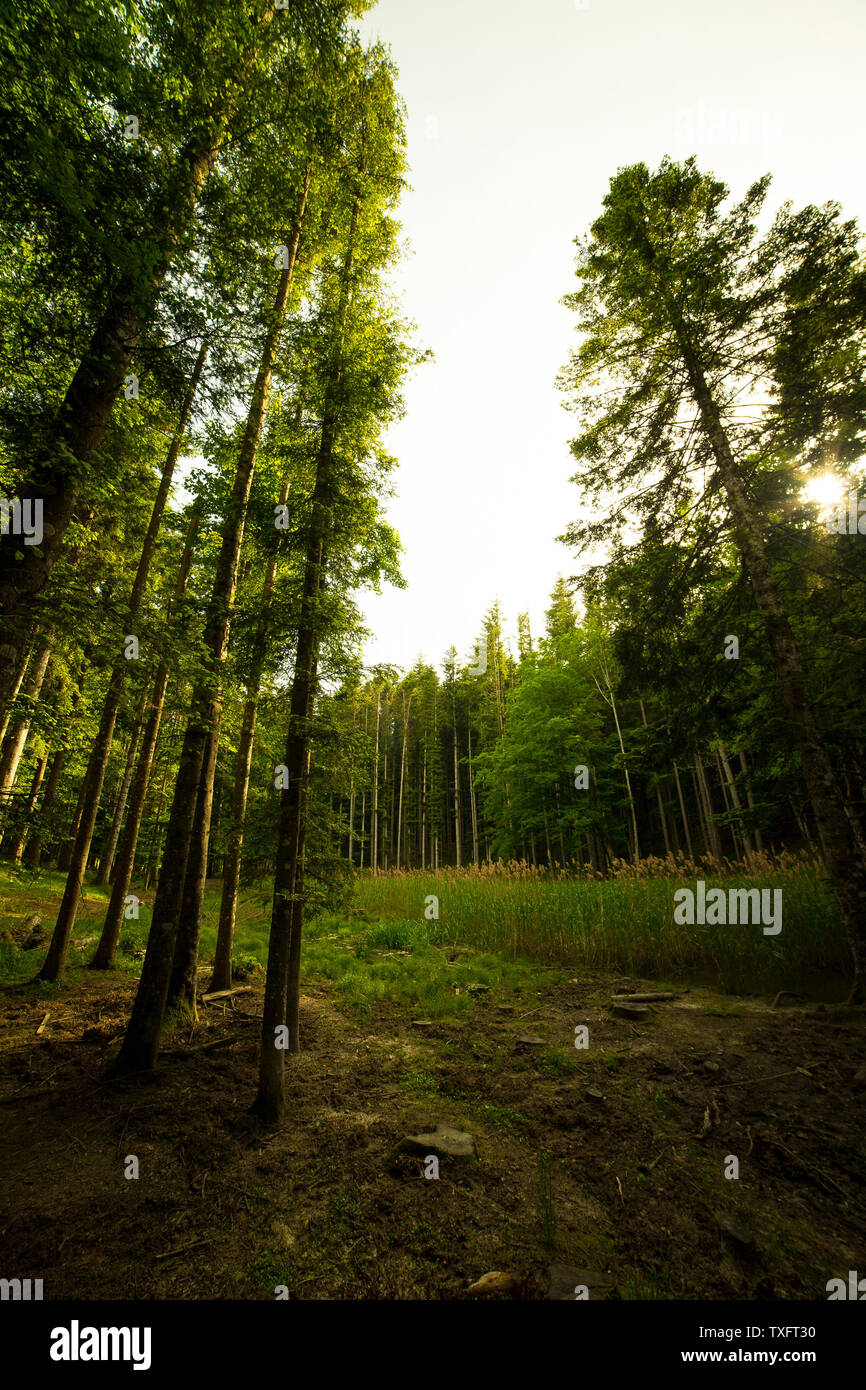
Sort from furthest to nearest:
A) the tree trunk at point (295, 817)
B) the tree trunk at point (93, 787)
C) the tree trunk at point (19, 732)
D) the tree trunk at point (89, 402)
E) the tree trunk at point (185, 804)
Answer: the tree trunk at point (19, 732), the tree trunk at point (93, 787), the tree trunk at point (185, 804), the tree trunk at point (295, 817), the tree trunk at point (89, 402)

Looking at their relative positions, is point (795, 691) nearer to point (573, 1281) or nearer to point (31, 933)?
point (573, 1281)

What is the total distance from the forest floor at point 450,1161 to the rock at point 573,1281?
0.6 inches

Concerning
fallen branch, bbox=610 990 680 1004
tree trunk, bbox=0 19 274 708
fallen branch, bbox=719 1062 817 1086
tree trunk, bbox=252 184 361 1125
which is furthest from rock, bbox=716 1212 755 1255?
tree trunk, bbox=0 19 274 708

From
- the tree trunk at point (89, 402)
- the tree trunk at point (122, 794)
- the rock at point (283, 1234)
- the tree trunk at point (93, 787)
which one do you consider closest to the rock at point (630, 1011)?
the rock at point (283, 1234)

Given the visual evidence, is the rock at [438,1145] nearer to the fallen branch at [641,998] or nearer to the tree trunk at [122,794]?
the fallen branch at [641,998]

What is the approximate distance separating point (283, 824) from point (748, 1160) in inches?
197

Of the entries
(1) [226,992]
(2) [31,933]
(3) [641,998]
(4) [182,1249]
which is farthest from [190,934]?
(2) [31,933]

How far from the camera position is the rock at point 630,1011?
6.63 m

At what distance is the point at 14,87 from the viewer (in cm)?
362

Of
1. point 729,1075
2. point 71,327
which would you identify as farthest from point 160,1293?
point 71,327

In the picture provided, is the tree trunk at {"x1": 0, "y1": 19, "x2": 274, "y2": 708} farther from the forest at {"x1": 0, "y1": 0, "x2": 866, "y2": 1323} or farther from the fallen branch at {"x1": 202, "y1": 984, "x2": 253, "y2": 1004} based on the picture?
the fallen branch at {"x1": 202, "y1": 984, "x2": 253, "y2": 1004}

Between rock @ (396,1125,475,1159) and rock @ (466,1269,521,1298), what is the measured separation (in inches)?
49.9

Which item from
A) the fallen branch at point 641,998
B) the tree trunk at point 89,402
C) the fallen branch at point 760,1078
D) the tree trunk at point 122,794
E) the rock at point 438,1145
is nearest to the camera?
the rock at point 438,1145

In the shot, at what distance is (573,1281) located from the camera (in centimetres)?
267
